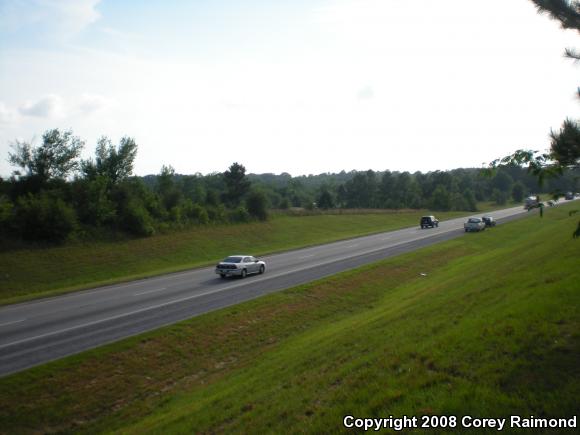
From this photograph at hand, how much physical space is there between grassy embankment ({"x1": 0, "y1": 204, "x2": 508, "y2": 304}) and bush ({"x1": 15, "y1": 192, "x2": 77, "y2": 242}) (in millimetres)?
1601

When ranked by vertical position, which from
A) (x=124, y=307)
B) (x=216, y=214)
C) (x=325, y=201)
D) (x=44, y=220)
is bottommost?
(x=124, y=307)

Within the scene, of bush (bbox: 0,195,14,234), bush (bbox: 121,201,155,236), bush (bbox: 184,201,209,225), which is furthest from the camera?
bush (bbox: 184,201,209,225)

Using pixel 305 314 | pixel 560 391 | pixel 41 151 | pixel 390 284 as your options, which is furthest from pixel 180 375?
pixel 41 151

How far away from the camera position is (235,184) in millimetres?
89500

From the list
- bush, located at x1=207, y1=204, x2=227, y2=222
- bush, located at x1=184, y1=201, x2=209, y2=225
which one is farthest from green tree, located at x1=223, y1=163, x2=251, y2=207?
bush, located at x1=184, y1=201, x2=209, y2=225

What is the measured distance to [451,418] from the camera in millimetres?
5840

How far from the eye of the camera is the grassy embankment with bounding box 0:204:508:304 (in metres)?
31.5

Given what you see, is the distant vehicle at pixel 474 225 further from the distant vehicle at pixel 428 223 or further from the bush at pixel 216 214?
the bush at pixel 216 214

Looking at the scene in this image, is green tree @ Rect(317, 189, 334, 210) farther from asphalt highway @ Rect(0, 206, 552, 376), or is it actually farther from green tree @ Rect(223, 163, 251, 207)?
asphalt highway @ Rect(0, 206, 552, 376)

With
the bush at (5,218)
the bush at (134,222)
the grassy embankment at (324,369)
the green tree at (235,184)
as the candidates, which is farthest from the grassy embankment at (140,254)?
the green tree at (235,184)

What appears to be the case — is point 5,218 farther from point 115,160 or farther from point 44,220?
point 115,160

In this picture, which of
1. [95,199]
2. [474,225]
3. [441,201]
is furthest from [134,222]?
[441,201]

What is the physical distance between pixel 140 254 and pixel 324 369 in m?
34.1

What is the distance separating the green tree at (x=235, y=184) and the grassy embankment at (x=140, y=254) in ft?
82.6
